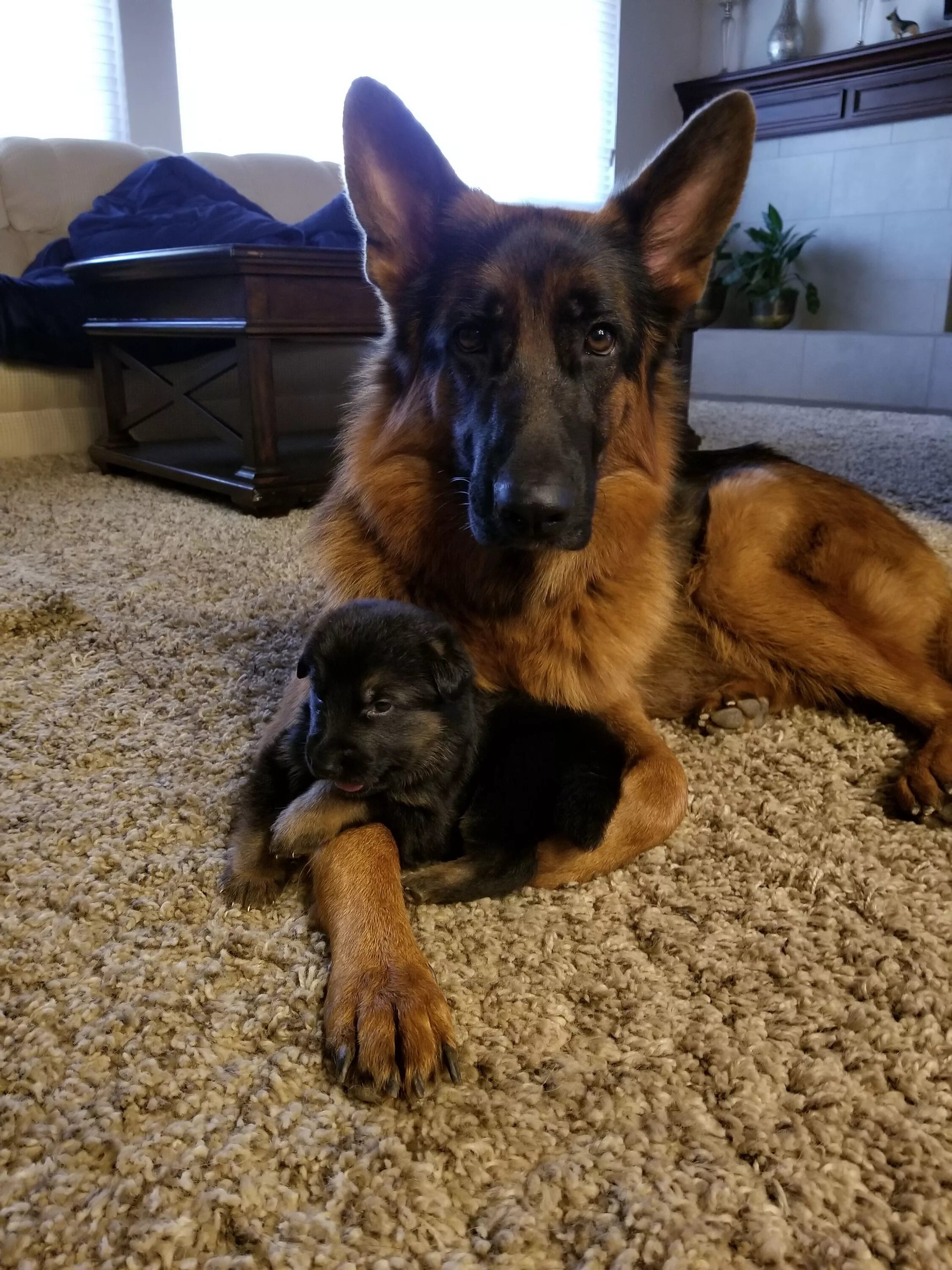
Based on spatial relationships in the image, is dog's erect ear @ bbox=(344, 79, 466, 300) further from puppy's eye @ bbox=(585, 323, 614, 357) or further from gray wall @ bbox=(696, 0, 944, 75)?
gray wall @ bbox=(696, 0, 944, 75)

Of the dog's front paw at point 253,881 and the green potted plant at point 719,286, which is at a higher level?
the green potted plant at point 719,286

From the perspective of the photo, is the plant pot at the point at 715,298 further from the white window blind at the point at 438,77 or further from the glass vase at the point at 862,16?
the glass vase at the point at 862,16

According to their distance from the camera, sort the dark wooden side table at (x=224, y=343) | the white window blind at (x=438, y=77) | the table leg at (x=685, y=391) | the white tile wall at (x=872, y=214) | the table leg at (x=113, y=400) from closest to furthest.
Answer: the table leg at (x=685, y=391), the dark wooden side table at (x=224, y=343), the table leg at (x=113, y=400), the white window blind at (x=438, y=77), the white tile wall at (x=872, y=214)

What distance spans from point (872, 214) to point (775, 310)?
1054 millimetres

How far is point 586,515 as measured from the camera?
59.6 inches

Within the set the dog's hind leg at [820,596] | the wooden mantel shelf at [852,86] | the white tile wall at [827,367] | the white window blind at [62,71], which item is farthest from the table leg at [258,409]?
the wooden mantel shelf at [852,86]

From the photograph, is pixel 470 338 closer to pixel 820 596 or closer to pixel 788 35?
pixel 820 596

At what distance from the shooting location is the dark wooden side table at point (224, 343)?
360 centimetres

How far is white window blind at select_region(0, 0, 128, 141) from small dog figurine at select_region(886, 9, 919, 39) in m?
5.93

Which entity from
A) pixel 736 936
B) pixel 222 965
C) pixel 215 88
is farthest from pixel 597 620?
pixel 215 88

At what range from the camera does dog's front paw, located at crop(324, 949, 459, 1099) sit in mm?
1033

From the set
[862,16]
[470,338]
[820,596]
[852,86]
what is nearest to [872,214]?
[852,86]

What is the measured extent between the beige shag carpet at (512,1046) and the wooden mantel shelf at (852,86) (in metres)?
6.96

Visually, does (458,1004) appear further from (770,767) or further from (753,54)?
(753,54)
